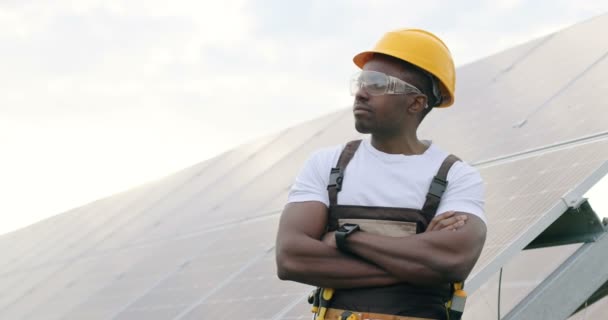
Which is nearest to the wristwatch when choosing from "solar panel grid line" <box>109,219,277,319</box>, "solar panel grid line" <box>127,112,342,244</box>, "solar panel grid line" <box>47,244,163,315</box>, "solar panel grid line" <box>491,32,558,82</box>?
"solar panel grid line" <box>109,219,277,319</box>

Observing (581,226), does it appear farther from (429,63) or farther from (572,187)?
(429,63)

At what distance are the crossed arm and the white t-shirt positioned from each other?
0.26 feet

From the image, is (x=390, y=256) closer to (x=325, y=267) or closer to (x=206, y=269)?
(x=325, y=267)

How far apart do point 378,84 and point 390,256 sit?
0.57m

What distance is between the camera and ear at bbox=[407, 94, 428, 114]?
11.6ft

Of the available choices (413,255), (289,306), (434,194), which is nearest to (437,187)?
(434,194)

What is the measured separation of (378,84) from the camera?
3461mm

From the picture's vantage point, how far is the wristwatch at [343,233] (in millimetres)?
3336

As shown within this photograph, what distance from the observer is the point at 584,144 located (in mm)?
5324

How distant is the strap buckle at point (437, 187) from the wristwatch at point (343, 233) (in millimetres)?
269

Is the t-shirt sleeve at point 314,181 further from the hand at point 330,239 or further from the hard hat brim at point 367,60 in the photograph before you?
the hard hat brim at point 367,60

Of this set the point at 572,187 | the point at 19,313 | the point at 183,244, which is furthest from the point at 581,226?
the point at 19,313

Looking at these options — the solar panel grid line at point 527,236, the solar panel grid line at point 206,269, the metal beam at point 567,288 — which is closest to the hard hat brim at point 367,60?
the solar panel grid line at point 527,236

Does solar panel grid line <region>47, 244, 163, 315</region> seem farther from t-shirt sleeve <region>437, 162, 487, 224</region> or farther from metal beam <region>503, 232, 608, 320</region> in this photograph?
t-shirt sleeve <region>437, 162, 487, 224</region>
